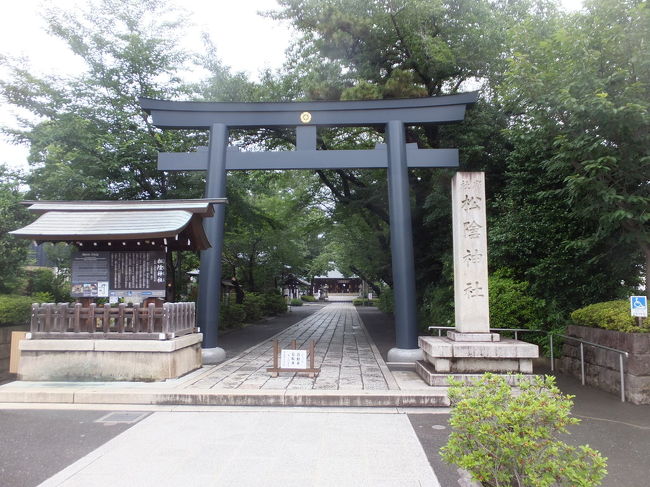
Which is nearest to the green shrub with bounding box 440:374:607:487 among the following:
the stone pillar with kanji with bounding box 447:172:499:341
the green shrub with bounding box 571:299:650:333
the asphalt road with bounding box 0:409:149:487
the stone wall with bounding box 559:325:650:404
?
the asphalt road with bounding box 0:409:149:487

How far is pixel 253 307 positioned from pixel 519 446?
2282cm

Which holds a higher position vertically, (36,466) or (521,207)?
(521,207)

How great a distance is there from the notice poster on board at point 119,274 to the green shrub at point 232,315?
1024 cm

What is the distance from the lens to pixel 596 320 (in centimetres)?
893

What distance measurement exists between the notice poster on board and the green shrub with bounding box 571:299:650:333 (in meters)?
9.19

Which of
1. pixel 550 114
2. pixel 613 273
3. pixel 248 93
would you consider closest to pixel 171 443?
pixel 550 114

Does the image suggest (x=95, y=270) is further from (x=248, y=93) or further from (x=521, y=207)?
(x=521, y=207)

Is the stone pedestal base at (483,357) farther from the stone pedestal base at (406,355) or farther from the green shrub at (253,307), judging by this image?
the green shrub at (253,307)

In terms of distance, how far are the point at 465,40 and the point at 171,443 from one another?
46.0ft

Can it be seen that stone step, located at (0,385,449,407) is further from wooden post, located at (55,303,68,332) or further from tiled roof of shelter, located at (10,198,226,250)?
tiled roof of shelter, located at (10,198,226,250)

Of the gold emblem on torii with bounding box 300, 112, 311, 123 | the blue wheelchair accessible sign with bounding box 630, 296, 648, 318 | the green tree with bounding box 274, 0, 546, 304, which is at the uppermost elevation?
the green tree with bounding box 274, 0, 546, 304

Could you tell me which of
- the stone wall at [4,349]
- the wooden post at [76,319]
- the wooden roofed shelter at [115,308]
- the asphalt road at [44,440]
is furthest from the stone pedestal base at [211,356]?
the stone wall at [4,349]

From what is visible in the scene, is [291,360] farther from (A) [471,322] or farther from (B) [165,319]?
(A) [471,322]

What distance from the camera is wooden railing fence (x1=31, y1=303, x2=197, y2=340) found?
28.4 ft
